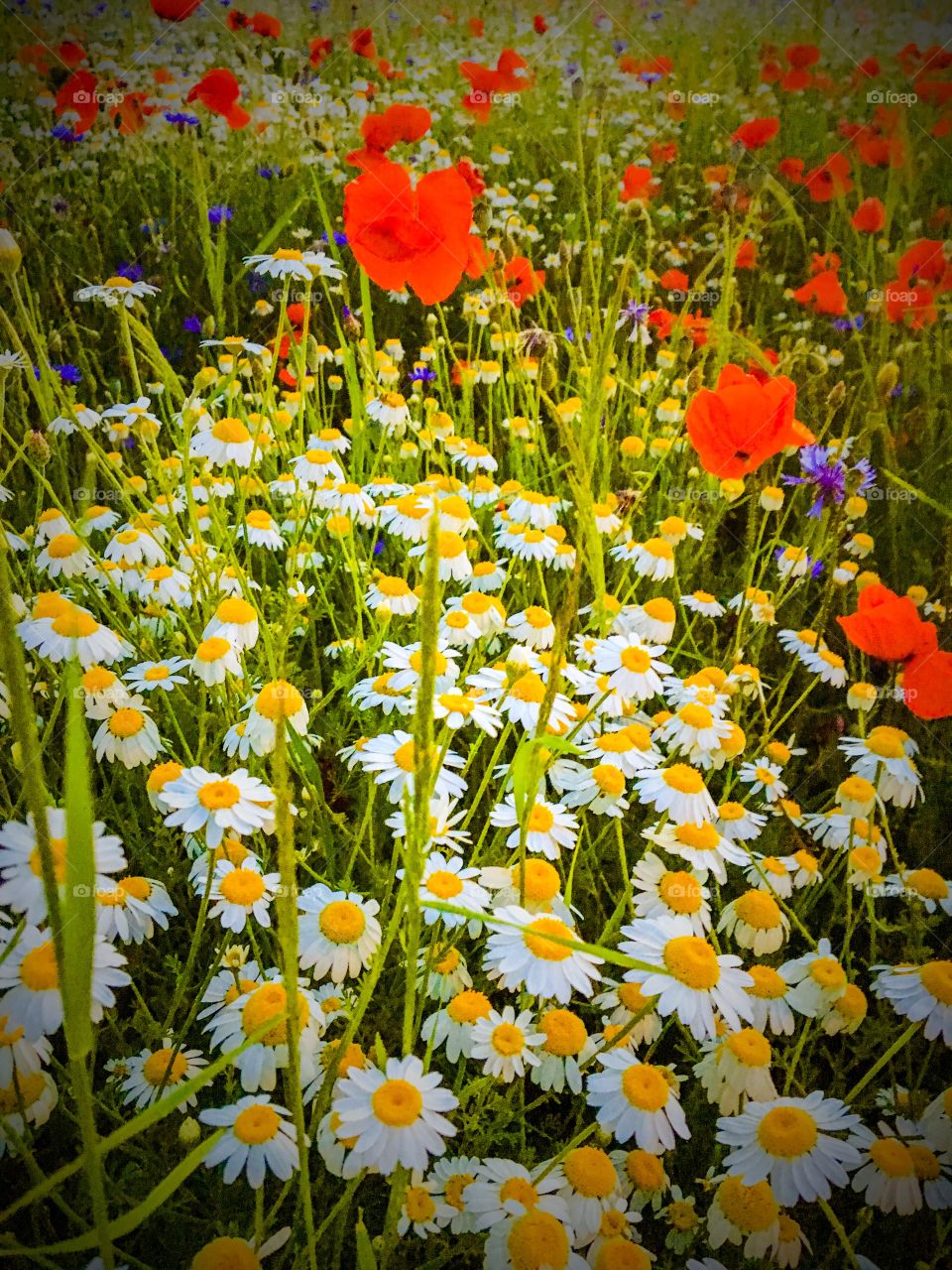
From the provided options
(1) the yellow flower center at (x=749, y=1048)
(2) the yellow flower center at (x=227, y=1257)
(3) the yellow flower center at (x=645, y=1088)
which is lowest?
(1) the yellow flower center at (x=749, y=1048)

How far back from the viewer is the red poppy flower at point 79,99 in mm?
2020

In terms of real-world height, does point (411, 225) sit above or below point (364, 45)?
below

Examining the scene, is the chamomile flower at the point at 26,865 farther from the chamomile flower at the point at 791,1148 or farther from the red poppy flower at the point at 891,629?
the red poppy flower at the point at 891,629

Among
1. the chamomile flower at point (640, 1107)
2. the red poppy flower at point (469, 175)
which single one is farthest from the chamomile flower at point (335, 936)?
the red poppy flower at point (469, 175)

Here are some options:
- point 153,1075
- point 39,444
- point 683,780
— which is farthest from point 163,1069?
point 39,444

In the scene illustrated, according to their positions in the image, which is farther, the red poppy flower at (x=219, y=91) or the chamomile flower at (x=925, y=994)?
the red poppy flower at (x=219, y=91)

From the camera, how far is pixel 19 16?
105 inches

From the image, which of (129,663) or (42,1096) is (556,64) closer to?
(129,663)

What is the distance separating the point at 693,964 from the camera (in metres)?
0.70

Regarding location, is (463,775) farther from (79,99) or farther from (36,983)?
(79,99)

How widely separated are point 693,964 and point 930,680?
0.52 m

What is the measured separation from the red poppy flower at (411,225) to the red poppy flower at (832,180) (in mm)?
1345

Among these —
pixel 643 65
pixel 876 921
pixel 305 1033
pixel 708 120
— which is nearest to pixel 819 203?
pixel 708 120

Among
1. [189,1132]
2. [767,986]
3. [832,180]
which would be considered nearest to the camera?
[189,1132]
